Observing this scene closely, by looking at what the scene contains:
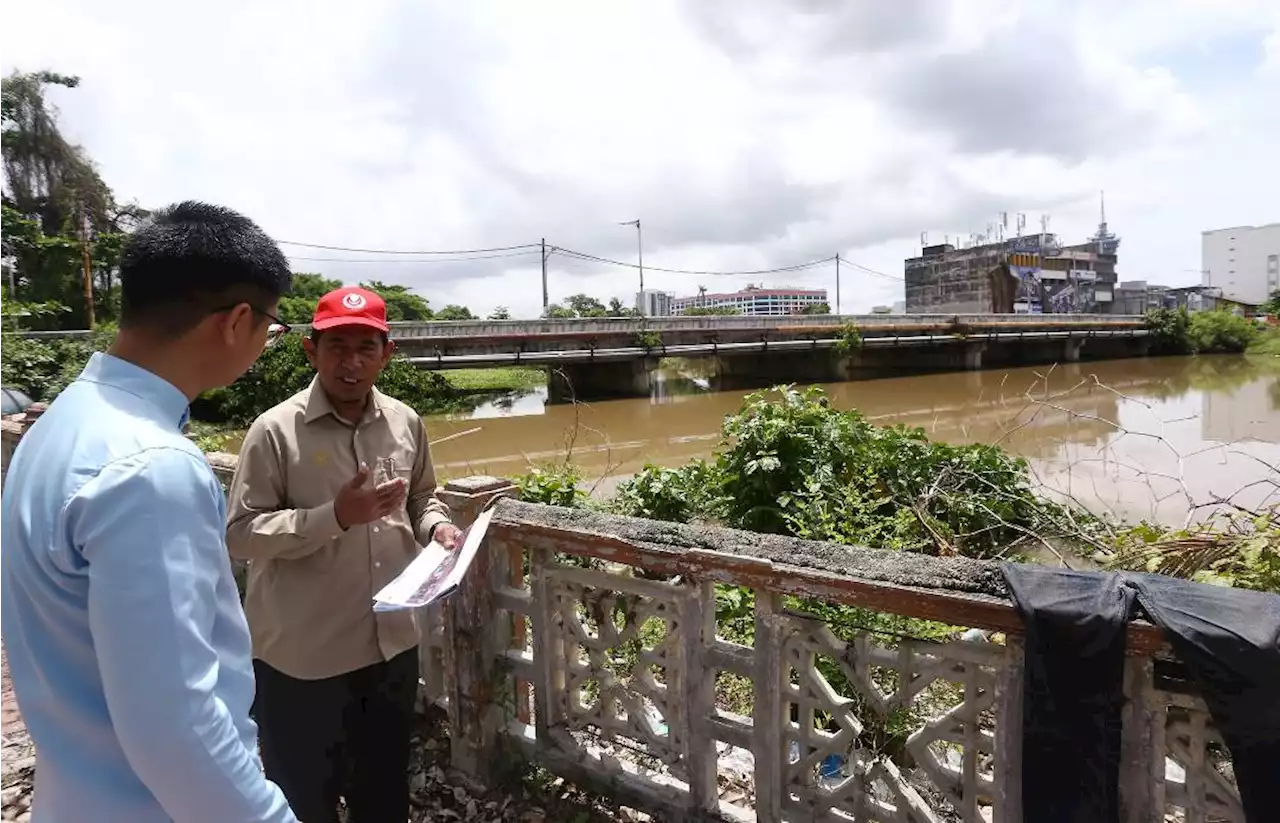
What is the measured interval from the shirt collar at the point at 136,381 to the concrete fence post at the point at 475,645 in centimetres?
128

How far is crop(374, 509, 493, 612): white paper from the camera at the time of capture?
156 cm

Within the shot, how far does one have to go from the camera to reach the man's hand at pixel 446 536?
1.85m

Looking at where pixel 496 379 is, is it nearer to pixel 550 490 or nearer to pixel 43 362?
pixel 43 362

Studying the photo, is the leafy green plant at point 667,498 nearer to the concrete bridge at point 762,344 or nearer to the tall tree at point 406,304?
the concrete bridge at point 762,344

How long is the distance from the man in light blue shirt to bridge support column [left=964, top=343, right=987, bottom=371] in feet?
103

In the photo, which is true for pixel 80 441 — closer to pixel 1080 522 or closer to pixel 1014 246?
pixel 1080 522

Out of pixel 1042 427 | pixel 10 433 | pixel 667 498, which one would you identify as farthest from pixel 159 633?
pixel 1042 427

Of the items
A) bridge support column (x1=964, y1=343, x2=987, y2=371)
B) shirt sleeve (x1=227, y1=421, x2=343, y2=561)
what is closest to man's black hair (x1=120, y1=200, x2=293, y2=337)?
shirt sleeve (x1=227, y1=421, x2=343, y2=561)

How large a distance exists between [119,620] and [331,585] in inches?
38.4

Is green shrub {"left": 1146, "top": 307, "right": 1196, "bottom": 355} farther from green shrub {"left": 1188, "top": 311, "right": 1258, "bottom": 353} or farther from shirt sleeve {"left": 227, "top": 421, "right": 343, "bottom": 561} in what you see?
shirt sleeve {"left": 227, "top": 421, "right": 343, "bottom": 561}

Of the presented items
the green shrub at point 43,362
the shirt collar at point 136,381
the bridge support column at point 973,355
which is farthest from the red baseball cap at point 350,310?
the bridge support column at point 973,355

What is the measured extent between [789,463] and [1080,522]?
1.97m

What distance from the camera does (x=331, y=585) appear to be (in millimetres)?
1780

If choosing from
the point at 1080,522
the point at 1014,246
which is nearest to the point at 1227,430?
the point at 1080,522
